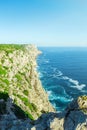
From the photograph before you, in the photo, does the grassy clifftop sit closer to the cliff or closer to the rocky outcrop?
the cliff

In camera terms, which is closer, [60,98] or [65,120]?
[65,120]

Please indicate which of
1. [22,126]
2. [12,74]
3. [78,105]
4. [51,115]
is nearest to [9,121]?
[22,126]

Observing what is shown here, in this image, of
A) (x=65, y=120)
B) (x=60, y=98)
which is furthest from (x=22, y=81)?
(x=65, y=120)

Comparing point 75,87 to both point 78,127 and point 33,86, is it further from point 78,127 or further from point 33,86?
point 78,127

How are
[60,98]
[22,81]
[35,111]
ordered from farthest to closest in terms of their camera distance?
1. [60,98]
2. [22,81]
3. [35,111]

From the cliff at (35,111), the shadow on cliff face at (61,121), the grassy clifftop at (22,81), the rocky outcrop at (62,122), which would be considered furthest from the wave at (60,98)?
the shadow on cliff face at (61,121)

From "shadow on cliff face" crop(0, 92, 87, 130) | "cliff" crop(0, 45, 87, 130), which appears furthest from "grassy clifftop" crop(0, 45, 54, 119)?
"shadow on cliff face" crop(0, 92, 87, 130)

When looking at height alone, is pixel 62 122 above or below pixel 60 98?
above

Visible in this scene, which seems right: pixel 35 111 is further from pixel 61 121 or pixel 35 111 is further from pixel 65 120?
pixel 61 121

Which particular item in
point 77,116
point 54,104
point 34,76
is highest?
point 77,116

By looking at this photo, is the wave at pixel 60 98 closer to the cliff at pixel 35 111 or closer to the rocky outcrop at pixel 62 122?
the cliff at pixel 35 111

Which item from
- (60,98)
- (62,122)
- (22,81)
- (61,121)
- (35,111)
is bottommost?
(60,98)
